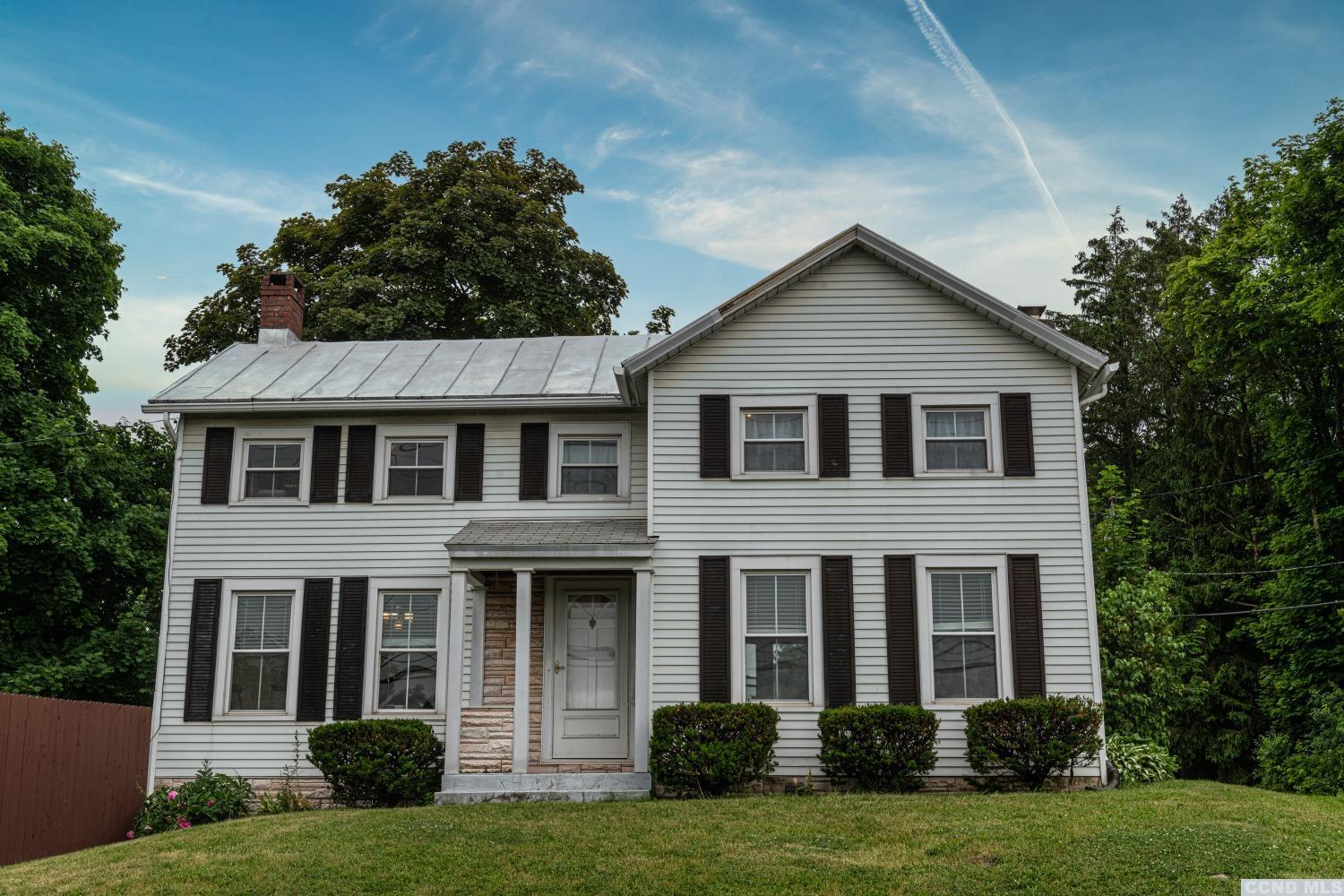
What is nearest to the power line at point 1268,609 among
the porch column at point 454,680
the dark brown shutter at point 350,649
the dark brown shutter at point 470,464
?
the dark brown shutter at point 470,464

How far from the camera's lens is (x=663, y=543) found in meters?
14.6

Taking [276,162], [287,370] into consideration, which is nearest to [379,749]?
[287,370]

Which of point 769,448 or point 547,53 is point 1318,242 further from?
point 547,53

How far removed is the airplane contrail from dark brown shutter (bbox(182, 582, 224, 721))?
13192mm

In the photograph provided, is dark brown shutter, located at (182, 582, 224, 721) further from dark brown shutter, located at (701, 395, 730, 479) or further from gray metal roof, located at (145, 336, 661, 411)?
dark brown shutter, located at (701, 395, 730, 479)

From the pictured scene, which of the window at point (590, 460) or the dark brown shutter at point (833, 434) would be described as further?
the window at point (590, 460)

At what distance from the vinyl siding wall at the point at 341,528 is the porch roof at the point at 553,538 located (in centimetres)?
35

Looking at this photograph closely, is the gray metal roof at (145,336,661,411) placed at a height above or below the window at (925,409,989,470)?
above

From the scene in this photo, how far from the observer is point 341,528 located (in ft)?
51.4

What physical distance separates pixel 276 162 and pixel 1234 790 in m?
15.4

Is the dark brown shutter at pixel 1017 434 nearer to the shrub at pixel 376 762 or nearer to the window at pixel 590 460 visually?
the window at pixel 590 460

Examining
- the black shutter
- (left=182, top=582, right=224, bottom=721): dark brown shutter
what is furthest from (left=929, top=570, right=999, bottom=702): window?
(left=182, top=582, right=224, bottom=721): dark brown shutter

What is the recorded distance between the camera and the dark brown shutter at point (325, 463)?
620 inches

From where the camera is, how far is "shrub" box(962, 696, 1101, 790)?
13.3m
